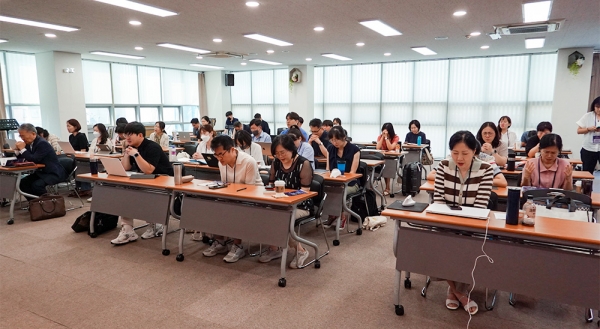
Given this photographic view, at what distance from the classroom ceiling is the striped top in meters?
2.64

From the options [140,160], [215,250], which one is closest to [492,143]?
[215,250]

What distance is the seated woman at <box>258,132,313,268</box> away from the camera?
11.9 feet

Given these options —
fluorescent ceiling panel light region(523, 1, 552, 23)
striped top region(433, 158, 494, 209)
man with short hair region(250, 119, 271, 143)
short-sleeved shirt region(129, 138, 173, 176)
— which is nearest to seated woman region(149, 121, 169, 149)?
man with short hair region(250, 119, 271, 143)

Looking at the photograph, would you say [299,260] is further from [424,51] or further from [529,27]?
[424,51]

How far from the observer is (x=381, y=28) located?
20.4 feet

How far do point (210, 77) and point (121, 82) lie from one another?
3.30m

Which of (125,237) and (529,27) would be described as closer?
(125,237)

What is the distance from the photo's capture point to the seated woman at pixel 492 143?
4.59 metres

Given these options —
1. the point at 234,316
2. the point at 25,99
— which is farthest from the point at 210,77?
the point at 234,316

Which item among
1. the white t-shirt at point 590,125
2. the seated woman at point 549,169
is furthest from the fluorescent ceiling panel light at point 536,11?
the seated woman at point 549,169

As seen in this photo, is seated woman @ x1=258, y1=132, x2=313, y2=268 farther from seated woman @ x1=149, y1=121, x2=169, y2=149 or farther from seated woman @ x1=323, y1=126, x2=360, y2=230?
seated woman @ x1=149, y1=121, x2=169, y2=149

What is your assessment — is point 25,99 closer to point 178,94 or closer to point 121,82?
point 121,82

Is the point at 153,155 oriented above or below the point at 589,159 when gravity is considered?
above

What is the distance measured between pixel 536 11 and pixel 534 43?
333 centimetres
